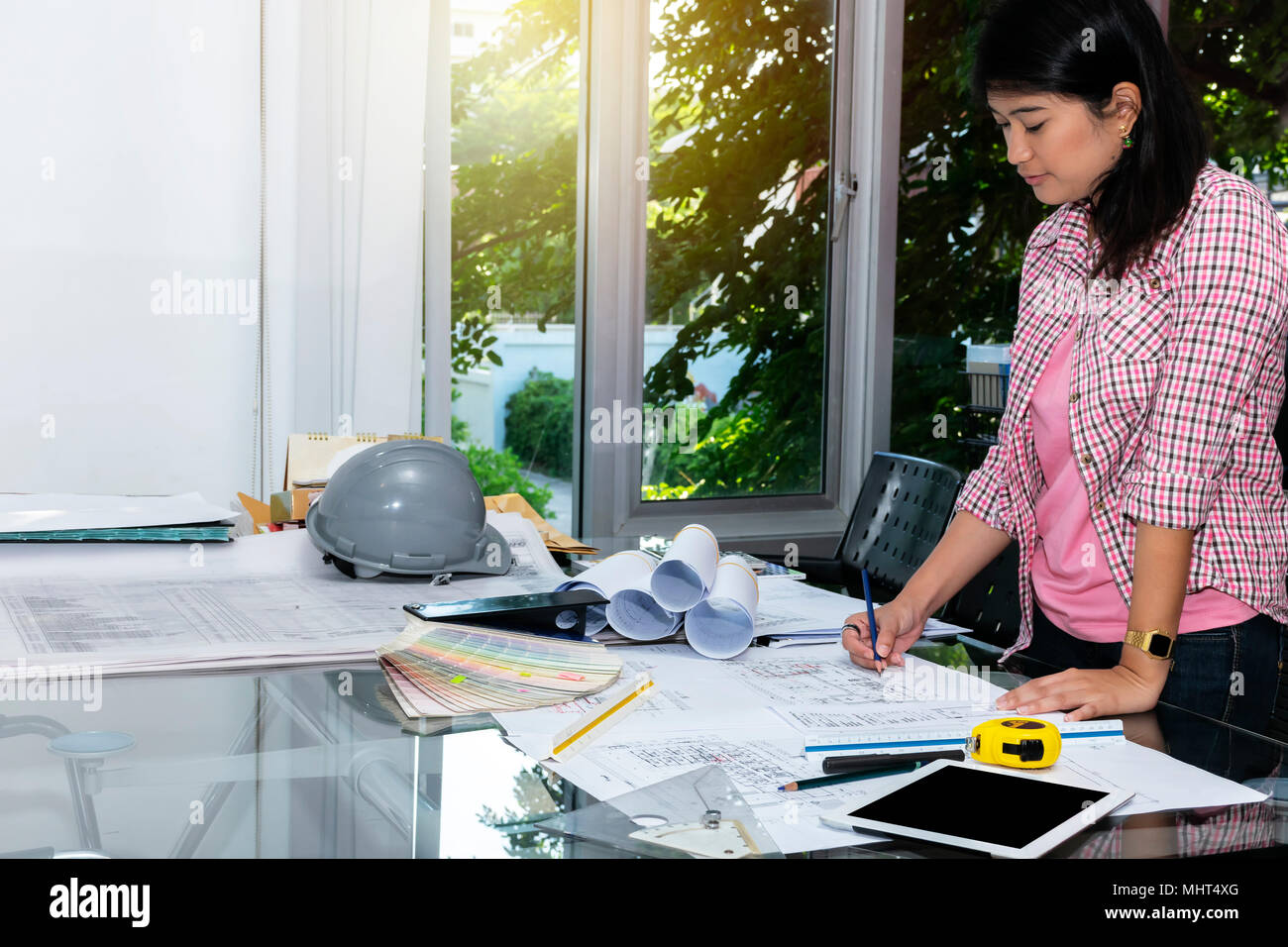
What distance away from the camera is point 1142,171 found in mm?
1189

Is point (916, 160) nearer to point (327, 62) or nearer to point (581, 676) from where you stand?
point (327, 62)

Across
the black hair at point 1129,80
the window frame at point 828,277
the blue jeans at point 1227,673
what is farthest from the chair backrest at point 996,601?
the window frame at point 828,277

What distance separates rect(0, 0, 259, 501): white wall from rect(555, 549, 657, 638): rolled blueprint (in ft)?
5.58

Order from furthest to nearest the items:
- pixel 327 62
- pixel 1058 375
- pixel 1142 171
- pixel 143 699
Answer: pixel 327 62 < pixel 1058 375 < pixel 1142 171 < pixel 143 699

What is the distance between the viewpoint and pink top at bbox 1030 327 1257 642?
130cm

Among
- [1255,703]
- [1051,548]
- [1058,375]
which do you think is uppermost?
[1058,375]

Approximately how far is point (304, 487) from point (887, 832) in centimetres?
134

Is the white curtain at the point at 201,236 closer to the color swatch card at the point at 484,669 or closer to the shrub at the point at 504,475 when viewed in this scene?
the shrub at the point at 504,475

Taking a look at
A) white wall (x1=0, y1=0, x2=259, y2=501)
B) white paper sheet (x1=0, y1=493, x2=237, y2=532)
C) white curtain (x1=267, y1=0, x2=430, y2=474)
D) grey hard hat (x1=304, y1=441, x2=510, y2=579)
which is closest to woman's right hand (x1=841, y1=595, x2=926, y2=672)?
grey hard hat (x1=304, y1=441, x2=510, y2=579)

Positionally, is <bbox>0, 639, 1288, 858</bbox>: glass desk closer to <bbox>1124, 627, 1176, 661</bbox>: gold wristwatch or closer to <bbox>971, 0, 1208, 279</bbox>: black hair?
<bbox>1124, 627, 1176, 661</bbox>: gold wristwatch

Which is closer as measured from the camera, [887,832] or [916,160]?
[887,832]

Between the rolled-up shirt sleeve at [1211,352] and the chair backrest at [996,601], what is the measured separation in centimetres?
38

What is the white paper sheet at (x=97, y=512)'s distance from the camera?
1.59m
